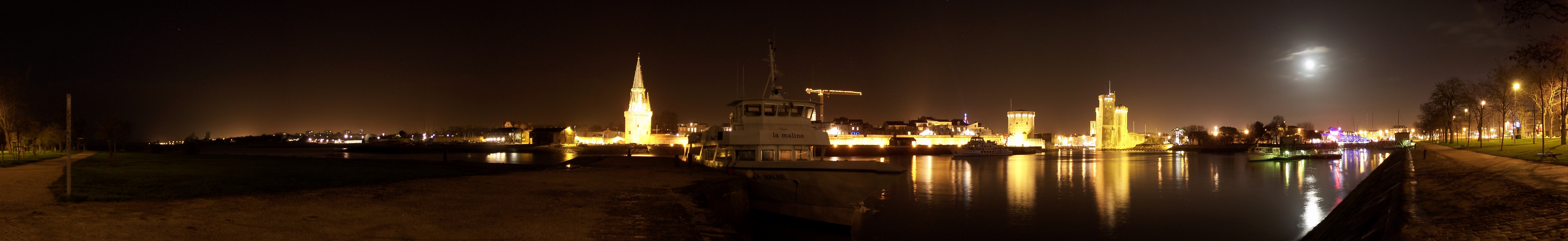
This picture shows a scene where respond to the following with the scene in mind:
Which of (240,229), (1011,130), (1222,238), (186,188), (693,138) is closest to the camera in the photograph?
(240,229)

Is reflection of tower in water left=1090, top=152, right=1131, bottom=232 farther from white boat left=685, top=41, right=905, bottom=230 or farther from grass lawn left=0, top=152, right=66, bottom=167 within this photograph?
grass lawn left=0, top=152, right=66, bottom=167

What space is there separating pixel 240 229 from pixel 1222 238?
22.5m

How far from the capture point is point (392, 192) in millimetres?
14961

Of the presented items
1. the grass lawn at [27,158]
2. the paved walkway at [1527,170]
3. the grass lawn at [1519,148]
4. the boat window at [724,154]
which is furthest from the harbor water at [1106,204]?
the grass lawn at [27,158]

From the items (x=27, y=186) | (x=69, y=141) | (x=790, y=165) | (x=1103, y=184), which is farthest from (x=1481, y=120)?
(x=27, y=186)

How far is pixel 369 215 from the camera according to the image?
36.0 feet

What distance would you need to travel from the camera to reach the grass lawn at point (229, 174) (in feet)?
42.8

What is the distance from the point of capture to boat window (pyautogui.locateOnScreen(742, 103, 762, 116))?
22.9 m

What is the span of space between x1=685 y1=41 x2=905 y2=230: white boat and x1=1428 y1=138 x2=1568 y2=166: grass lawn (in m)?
19.5

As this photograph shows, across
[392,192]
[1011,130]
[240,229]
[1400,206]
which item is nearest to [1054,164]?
[1400,206]

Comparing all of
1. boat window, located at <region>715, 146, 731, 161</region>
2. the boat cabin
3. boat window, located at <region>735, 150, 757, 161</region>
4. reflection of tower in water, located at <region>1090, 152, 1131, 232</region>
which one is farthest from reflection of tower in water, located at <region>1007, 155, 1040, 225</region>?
boat window, located at <region>715, 146, 731, 161</region>

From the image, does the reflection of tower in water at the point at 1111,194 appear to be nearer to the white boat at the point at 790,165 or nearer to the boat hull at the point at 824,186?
the white boat at the point at 790,165

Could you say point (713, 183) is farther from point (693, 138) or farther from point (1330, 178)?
point (1330, 178)

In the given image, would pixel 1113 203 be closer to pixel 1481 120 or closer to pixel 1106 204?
pixel 1106 204
